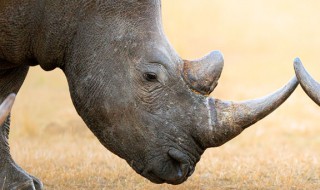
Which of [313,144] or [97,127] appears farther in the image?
[313,144]

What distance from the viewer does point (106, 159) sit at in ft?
37.9

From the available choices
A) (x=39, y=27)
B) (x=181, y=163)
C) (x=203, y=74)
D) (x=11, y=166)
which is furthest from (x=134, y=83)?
(x=11, y=166)

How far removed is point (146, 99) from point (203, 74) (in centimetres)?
54

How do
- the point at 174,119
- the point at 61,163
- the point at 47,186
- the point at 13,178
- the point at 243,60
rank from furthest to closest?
the point at 243,60, the point at 61,163, the point at 47,186, the point at 13,178, the point at 174,119

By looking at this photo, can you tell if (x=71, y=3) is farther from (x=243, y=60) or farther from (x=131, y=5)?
(x=243, y=60)

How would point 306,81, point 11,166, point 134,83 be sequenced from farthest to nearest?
1. point 11,166
2. point 134,83
3. point 306,81

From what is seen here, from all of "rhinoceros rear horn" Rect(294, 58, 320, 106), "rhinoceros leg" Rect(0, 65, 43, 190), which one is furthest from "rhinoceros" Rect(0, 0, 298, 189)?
"rhinoceros leg" Rect(0, 65, 43, 190)

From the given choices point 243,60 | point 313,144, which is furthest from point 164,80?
point 243,60

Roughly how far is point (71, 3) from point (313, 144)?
30.2ft

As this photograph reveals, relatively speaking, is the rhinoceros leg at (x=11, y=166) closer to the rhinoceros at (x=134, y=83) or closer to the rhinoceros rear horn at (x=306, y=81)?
the rhinoceros at (x=134, y=83)

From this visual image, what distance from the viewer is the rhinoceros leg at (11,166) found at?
8.92m

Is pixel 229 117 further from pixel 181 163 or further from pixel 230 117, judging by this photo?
pixel 181 163

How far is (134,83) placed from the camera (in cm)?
780

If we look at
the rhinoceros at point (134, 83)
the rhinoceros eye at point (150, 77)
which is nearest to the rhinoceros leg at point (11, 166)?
the rhinoceros at point (134, 83)
